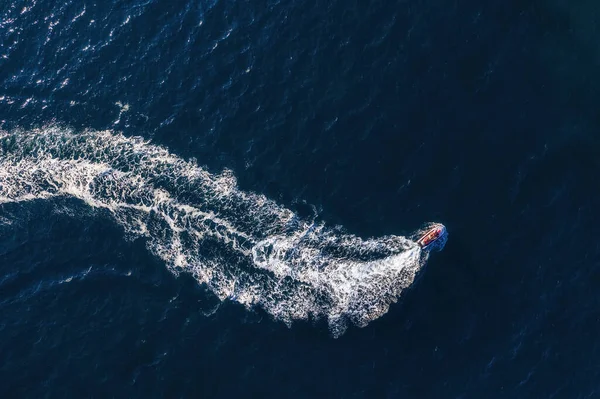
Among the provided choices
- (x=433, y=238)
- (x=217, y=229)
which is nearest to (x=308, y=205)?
(x=217, y=229)

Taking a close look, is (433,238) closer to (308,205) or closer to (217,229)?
(308,205)

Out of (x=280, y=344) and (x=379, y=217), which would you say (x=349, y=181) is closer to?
(x=379, y=217)

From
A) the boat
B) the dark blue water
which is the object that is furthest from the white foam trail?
the boat

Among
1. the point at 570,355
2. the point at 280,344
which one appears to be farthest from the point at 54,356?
the point at 570,355

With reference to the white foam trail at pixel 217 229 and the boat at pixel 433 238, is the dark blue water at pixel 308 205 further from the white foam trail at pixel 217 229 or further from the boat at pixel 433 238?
the boat at pixel 433 238

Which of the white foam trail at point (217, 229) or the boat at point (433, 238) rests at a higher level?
the white foam trail at point (217, 229)

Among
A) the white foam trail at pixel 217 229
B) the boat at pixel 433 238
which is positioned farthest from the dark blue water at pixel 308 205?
the boat at pixel 433 238

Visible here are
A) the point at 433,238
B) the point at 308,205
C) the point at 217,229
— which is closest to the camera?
the point at 433,238
